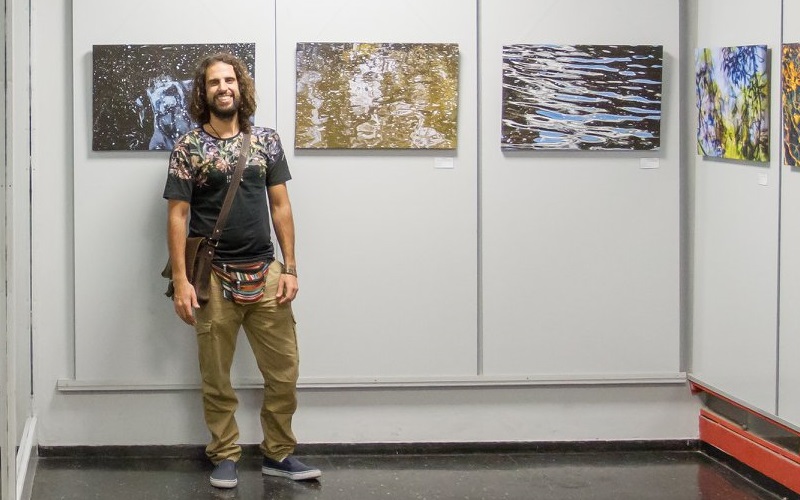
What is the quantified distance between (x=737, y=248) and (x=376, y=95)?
5.53 ft

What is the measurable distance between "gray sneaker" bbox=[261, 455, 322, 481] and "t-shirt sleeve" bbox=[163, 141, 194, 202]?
1197 mm

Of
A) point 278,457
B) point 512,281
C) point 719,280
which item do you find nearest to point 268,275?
point 278,457

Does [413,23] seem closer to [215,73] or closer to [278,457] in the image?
[215,73]

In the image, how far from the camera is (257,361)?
5.46 metres

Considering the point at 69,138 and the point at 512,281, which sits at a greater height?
the point at 69,138

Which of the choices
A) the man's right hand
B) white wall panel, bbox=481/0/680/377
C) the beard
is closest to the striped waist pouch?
the man's right hand

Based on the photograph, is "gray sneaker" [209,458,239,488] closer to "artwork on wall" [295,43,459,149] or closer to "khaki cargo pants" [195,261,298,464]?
"khaki cargo pants" [195,261,298,464]

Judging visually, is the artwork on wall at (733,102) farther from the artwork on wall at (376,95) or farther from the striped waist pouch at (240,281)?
the striped waist pouch at (240,281)

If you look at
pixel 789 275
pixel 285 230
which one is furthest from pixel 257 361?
pixel 789 275

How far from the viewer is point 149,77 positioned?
5633mm

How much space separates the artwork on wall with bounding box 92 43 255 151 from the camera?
562 cm

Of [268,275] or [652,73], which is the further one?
[652,73]

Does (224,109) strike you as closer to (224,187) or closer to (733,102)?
(224,187)

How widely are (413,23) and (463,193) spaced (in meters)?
0.79
